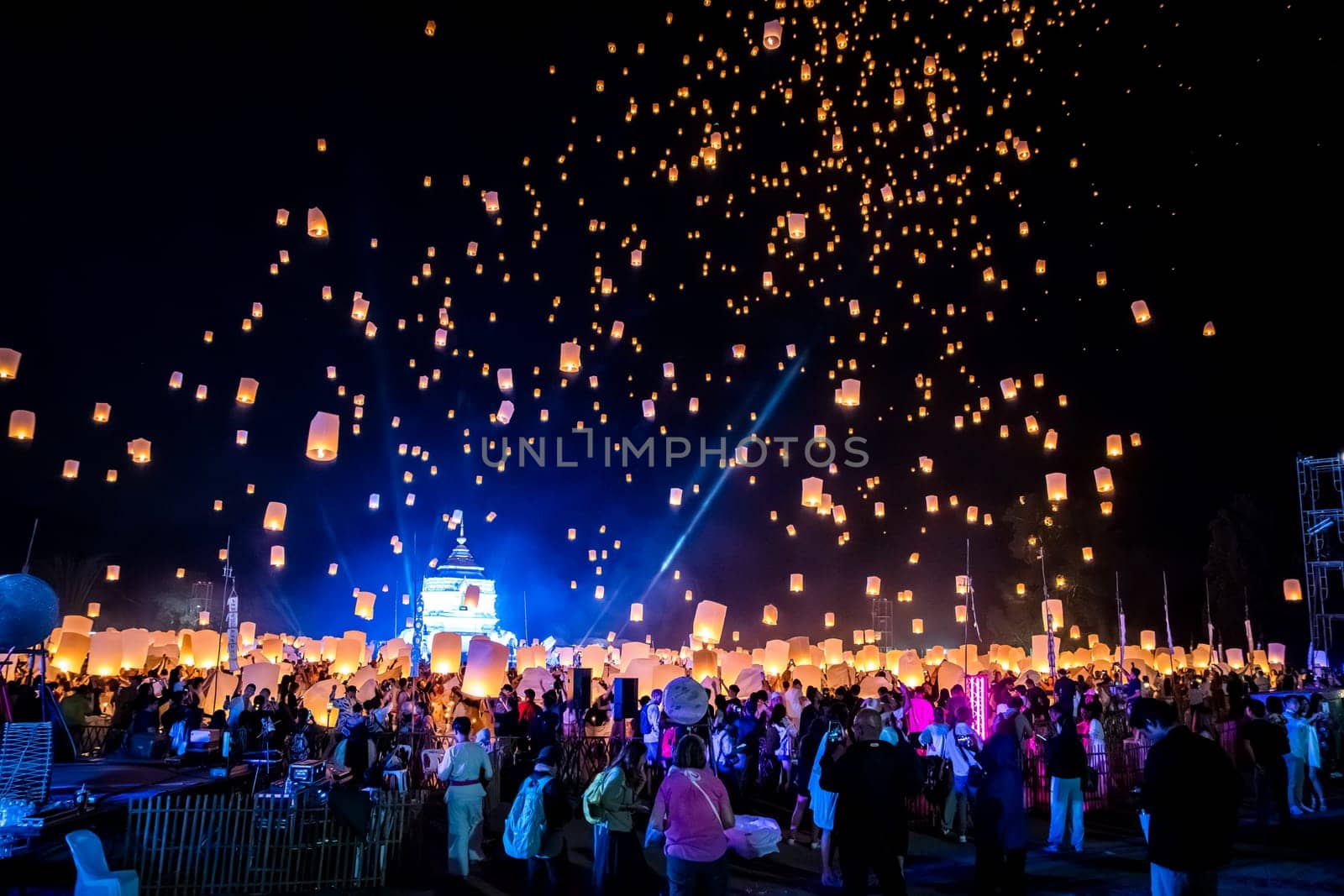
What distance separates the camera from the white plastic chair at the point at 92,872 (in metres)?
5.39

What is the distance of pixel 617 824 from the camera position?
6.86 metres

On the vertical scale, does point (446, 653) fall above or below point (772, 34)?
below

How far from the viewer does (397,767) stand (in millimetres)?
9789

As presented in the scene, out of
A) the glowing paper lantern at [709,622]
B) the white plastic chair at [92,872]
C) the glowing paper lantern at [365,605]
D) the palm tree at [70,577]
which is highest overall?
the palm tree at [70,577]

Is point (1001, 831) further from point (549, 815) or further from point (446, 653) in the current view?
point (446, 653)

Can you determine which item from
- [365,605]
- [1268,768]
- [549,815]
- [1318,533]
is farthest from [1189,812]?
[365,605]

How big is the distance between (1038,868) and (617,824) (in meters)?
4.18

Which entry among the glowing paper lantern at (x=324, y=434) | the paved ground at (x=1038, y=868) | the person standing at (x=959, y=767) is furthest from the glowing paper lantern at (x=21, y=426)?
the person standing at (x=959, y=767)

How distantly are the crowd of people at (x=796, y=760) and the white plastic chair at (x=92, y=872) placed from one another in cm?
261

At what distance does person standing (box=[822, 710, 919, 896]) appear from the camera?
6.08 m

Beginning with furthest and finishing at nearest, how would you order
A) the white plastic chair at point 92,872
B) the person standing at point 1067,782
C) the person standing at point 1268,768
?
the person standing at point 1268,768 → the person standing at point 1067,782 → the white plastic chair at point 92,872

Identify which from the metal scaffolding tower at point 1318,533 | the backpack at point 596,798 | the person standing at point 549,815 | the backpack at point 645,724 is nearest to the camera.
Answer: the backpack at point 596,798

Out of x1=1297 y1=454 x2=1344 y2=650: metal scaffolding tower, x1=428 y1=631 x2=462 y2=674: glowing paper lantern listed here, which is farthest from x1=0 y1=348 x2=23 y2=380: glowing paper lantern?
x1=1297 y1=454 x2=1344 y2=650: metal scaffolding tower

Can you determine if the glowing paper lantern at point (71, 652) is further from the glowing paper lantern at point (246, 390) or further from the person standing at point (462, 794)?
the person standing at point (462, 794)
